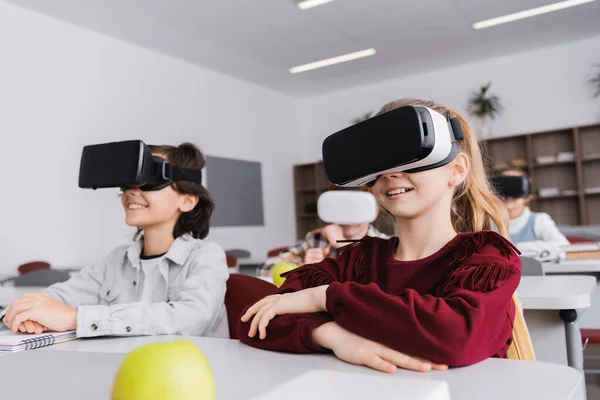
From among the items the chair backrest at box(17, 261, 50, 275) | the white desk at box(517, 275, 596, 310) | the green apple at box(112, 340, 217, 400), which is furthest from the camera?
the chair backrest at box(17, 261, 50, 275)

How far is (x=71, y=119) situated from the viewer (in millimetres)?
5066

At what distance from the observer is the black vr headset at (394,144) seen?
3.12 ft

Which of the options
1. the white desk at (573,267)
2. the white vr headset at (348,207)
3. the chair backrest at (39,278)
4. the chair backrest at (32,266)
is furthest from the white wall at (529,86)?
the chair backrest at (39,278)

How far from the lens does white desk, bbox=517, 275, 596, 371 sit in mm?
1599

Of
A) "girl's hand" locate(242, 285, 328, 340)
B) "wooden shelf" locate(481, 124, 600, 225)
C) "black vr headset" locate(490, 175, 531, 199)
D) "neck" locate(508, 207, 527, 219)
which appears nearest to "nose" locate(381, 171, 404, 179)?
"girl's hand" locate(242, 285, 328, 340)

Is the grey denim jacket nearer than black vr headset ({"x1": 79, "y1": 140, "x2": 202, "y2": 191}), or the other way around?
the grey denim jacket

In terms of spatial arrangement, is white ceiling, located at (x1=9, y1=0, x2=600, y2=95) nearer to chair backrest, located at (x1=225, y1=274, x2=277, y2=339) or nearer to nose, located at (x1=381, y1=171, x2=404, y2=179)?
chair backrest, located at (x1=225, y1=274, x2=277, y2=339)

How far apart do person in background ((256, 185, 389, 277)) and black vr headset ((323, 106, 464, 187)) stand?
136cm

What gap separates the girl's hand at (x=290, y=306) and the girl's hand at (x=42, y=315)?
48 centimetres

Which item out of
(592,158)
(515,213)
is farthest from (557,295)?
(592,158)

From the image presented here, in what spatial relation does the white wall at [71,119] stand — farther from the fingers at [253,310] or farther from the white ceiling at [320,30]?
the fingers at [253,310]

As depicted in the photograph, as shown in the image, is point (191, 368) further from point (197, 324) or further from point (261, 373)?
point (197, 324)

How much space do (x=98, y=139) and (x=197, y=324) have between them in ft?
14.2

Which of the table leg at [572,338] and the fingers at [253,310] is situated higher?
the fingers at [253,310]
